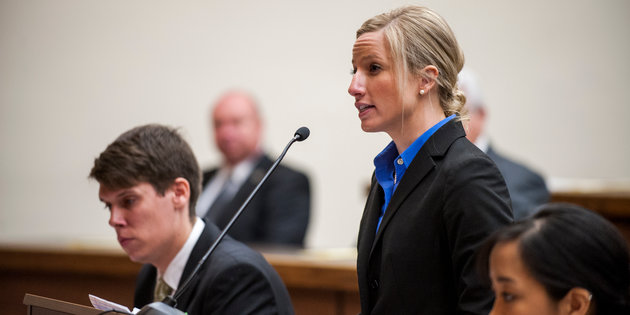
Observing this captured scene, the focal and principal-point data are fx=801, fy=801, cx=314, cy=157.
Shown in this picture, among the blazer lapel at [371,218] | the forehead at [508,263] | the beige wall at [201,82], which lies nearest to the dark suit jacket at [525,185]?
the beige wall at [201,82]

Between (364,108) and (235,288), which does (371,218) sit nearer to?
(364,108)

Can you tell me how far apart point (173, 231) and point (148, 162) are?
0.69 ft

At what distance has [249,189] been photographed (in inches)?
185

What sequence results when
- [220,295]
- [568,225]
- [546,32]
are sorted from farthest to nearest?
[546,32] → [220,295] → [568,225]

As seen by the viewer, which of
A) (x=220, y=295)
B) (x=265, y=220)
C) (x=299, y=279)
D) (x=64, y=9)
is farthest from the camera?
(x=64, y=9)

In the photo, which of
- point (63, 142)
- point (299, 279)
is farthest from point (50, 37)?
point (299, 279)

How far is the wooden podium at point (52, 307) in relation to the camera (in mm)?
1644

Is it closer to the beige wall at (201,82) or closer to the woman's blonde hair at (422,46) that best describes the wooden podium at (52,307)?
the woman's blonde hair at (422,46)

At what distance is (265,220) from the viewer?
15.2 ft

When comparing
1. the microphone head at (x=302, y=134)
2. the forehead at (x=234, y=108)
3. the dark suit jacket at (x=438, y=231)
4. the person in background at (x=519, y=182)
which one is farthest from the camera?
the forehead at (x=234, y=108)

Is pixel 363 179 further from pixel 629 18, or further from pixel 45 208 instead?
pixel 45 208

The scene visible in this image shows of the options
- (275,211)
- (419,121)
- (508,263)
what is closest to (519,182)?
(275,211)

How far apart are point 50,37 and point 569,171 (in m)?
3.85

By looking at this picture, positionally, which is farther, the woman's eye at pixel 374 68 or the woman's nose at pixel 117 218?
the woman's nose at pixel 117 218
